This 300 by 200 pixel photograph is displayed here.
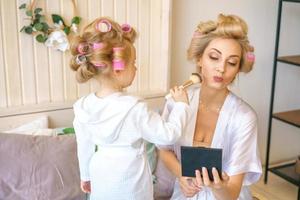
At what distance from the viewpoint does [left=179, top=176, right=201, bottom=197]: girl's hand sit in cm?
136

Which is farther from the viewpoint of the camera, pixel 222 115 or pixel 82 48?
pixel 222 115

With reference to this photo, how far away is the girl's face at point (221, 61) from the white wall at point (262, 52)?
0.93m

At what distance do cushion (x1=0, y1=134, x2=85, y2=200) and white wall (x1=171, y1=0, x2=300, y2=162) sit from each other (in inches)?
34.4

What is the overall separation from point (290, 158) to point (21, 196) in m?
2.11

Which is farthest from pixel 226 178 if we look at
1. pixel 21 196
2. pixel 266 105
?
pixel 266 105

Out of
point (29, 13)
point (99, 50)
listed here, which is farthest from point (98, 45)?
point (29, 13)

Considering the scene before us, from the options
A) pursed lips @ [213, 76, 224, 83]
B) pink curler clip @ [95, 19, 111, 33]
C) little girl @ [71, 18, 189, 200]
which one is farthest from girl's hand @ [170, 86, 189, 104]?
pink curler clip @ [95, 19, 111, 33]

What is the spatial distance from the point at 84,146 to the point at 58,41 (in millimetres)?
737

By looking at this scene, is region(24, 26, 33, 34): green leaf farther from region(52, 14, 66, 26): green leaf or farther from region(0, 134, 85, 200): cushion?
region(0, 134, 85, 200): cushion

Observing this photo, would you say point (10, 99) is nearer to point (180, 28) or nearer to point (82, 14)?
point (82, 14)

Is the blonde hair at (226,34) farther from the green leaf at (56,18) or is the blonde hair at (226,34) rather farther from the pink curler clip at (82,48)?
the green leaf at (56,18)

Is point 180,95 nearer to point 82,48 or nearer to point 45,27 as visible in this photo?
point 82,48

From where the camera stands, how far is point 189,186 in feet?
4.49

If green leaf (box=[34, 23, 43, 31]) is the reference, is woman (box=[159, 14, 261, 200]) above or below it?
below
